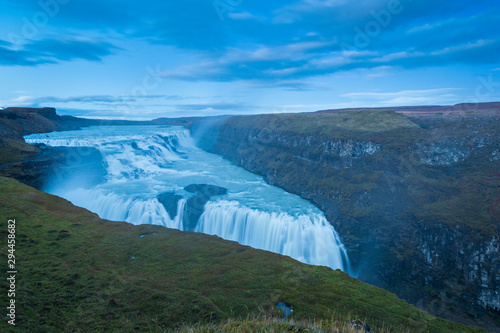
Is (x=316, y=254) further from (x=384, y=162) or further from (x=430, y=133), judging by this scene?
(x=430, y=133)

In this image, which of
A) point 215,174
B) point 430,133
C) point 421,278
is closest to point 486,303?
point 421,278

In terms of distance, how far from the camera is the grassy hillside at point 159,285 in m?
11.7

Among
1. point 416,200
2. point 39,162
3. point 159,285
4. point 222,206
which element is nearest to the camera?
point 159,285

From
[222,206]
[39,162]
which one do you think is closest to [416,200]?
[222,206]

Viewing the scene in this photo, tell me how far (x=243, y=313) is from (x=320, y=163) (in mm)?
36710

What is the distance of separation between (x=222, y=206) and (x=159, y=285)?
2090cm

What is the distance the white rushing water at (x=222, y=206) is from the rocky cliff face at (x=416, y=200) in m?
3.07

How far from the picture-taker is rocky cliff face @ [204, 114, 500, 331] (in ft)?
76.3

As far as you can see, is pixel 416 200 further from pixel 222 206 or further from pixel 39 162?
pixel 39 162

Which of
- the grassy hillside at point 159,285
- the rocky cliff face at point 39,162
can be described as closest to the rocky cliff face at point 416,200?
the grassy hillside at point 159,285

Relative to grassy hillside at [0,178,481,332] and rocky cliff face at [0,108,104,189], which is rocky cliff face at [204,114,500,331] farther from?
rocky cliff face at [0,108,104,189]

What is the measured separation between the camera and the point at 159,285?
47.7 ft

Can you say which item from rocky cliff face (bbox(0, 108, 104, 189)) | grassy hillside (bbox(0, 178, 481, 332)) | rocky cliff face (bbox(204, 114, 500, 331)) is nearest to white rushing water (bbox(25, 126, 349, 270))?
rocky cliff face (bbox(0, 108, 104, 189))

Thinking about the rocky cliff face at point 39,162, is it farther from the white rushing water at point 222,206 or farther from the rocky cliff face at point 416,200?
the rocky cliff face at point 416,200
